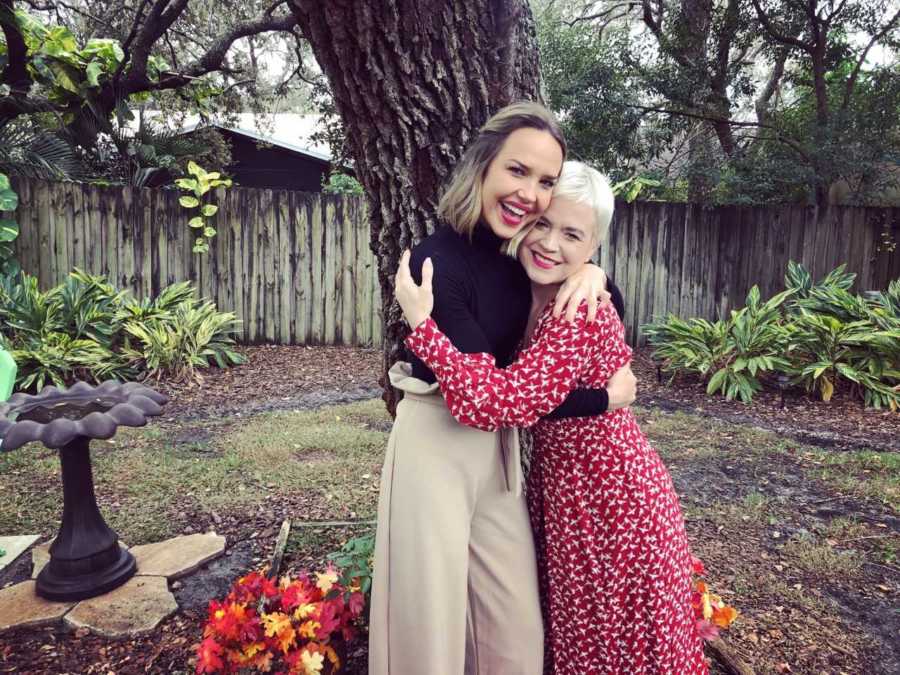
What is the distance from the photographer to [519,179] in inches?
68.1

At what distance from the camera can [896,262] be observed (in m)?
8.35

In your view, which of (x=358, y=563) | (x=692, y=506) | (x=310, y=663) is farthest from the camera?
(x=692, y=506)

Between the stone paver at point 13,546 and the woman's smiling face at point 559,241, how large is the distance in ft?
9.50

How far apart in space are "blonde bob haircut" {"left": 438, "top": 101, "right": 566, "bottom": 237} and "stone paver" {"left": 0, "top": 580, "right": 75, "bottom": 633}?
233 cm

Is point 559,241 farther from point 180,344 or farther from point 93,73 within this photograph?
point 93,73

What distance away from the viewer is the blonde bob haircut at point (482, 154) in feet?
5.72

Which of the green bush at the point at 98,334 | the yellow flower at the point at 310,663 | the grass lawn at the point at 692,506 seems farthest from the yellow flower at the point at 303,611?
the green bush at the point at 98,334

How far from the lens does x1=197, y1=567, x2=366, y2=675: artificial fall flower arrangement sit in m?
1.93

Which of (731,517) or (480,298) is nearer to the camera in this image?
(480,298)

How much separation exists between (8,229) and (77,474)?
5530 mm

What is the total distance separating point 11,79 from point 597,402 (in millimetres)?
11037

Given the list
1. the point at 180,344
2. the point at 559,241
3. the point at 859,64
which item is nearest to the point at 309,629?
the point at 559,241

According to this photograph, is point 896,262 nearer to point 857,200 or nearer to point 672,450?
point 857,200

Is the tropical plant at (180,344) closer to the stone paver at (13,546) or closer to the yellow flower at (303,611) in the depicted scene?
the stone paver at (13,546)
